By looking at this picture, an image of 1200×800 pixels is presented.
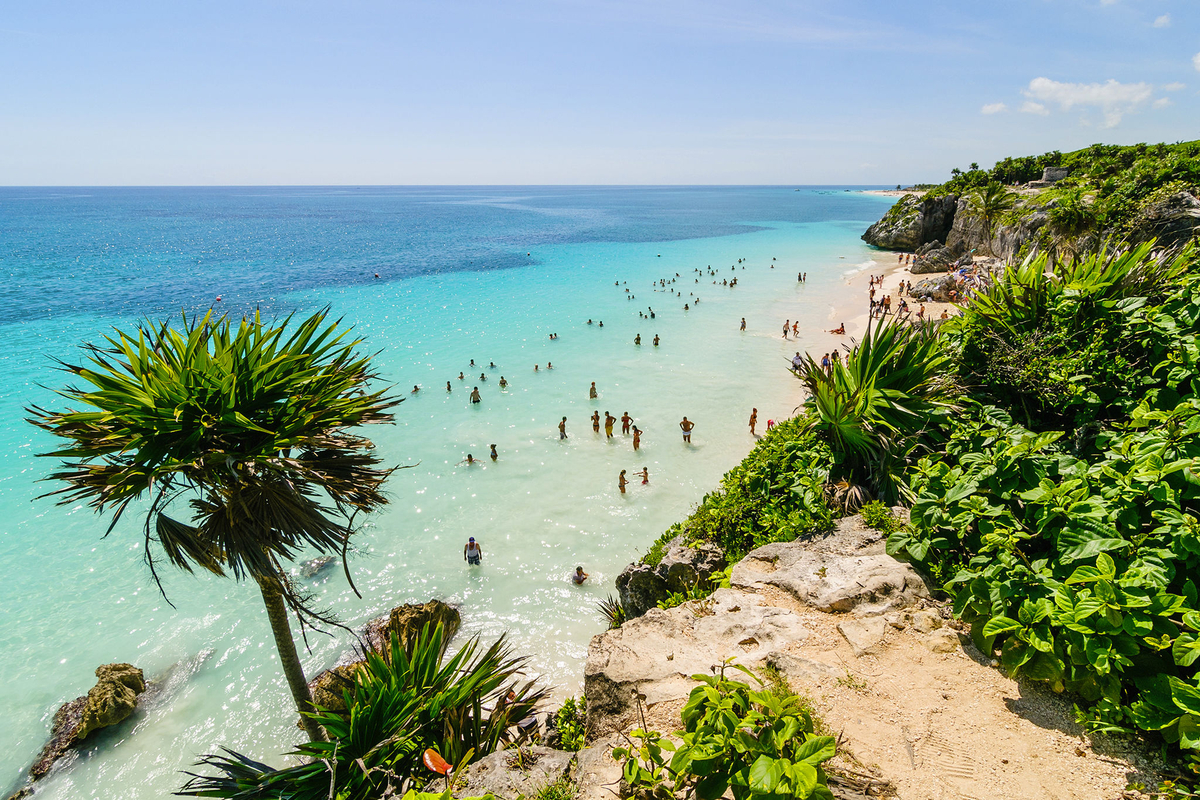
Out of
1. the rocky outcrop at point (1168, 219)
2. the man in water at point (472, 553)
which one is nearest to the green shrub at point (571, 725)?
the man in water at point (472, 553)

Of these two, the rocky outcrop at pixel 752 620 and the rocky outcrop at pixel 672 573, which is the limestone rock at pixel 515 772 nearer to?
the rocky outcrop at pixel 752 620

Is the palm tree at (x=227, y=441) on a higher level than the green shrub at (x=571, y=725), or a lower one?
higher

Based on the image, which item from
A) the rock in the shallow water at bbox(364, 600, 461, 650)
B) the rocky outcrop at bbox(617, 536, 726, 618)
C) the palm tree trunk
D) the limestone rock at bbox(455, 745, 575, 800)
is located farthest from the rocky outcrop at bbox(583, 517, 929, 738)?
the rock in the shallow water at bbox(364, 600, 461, 650)

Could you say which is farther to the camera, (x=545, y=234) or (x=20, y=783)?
(x=545, y=234)

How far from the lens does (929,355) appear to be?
7527 millimetres

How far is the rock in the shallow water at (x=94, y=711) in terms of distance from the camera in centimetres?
1025

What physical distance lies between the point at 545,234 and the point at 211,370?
101652 mm

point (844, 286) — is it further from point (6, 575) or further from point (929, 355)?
point (6, 575)

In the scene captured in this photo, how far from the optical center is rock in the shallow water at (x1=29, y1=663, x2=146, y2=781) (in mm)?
10250

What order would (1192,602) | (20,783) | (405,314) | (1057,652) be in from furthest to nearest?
1. (405,314)
2. (20,783)
3. (1057,652)
4. (1192,602)

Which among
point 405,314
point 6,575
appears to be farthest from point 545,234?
point 6,575

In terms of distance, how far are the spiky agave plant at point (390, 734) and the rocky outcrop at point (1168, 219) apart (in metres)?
34.5

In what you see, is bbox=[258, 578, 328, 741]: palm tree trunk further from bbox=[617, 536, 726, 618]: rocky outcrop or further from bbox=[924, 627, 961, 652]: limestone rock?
bbox=[924, 627, 961, 652]: limestone rock

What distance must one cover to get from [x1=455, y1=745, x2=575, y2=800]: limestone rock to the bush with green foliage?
93 cm
